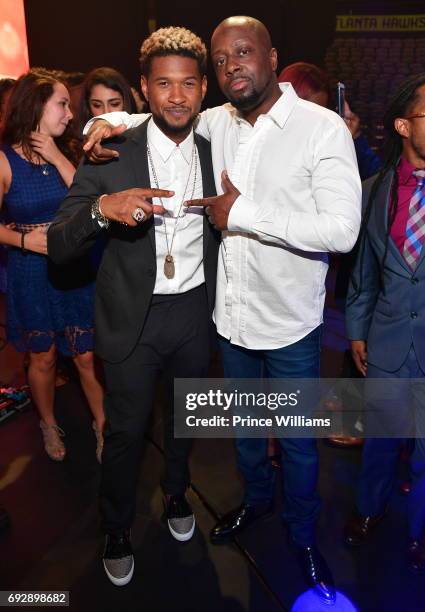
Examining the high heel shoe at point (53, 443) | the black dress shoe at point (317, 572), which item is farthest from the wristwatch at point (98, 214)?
the high heel shoe at point (53, 443)

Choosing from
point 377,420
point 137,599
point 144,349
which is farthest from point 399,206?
point 137,599

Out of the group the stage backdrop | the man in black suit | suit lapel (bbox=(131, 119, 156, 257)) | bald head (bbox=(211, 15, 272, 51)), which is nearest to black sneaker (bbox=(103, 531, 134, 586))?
the man in black suit

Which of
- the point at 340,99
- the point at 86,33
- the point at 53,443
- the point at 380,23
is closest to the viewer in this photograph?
the point at 340,99

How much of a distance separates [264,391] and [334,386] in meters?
1.24

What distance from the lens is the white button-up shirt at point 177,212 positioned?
170 centimetres

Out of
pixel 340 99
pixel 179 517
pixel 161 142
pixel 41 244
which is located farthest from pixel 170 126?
pixel 179 517

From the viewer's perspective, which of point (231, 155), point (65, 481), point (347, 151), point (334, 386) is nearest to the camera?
point (347, 151)

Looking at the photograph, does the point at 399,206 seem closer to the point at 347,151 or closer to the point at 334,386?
the point at 347,151

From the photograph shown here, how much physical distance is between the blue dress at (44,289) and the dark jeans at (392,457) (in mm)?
1318

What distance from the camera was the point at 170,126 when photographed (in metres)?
1.62

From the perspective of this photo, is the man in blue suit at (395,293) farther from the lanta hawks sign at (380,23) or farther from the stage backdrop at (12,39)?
the lanta hawks sign at (380,23)

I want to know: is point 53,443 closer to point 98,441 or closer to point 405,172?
point 98,441

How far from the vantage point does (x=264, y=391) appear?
200 centimetres

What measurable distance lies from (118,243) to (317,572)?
1.36 m
